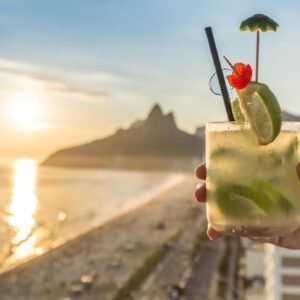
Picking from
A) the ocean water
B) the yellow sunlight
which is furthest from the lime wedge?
the yellow sunlight

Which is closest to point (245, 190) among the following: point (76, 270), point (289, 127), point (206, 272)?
point (289, 127)

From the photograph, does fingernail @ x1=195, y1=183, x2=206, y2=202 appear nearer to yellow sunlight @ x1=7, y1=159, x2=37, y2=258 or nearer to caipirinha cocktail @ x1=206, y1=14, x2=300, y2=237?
caipirinha cocktail @ x1=206, y1=14, x2=300, y2=237

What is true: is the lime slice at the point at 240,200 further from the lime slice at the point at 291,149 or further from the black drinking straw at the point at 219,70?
the black drinking straw at the point at 219,70

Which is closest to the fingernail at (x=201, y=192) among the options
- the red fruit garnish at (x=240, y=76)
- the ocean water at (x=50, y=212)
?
the red fruit garnish at (x=240, y=76)

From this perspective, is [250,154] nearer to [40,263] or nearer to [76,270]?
[76,270]

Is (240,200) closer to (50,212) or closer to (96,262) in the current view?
(96,262)

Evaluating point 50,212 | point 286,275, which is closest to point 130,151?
point 50,212
